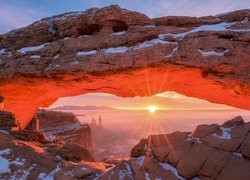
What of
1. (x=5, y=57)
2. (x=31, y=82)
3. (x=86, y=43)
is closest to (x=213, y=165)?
(x=86, y=43)

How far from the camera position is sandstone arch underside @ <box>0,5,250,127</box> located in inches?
642

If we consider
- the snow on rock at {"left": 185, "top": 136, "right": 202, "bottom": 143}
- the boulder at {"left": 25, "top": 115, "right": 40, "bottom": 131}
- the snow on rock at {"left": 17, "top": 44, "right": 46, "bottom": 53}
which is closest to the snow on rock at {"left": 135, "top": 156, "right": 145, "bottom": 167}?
the snow on rock at {"left": 185, "top": 136, "right": 202, "bottom": 143}

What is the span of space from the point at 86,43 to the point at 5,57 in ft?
23.8

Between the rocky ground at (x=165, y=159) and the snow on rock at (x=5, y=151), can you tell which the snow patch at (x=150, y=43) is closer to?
the rocky ground at (x=165, y=159)

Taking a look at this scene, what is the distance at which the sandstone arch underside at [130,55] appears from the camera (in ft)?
53.5

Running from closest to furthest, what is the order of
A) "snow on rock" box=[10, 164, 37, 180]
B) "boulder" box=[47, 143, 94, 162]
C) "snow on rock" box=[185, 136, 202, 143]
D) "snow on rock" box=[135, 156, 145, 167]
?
1. "snow on rock" box=[10, 164, 37, 180]
2. "snow on rock" box=[135, 156, 145, 167]
3. "snow on rock" box=[185, 136, 202, 143]
4. "boulder" box=[47, 143, 94, 162]

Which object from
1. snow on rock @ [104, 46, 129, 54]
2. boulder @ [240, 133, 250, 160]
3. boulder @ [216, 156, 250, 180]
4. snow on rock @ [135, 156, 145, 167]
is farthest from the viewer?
snow on rock @ [104, 46, 129, 54]

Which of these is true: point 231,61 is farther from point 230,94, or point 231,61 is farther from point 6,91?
point 6,91

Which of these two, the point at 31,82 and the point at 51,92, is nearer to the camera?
the point at 31,82

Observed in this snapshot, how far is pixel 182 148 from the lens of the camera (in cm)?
1290

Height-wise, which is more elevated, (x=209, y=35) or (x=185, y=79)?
(x=209, y=35)

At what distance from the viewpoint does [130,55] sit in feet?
56.6

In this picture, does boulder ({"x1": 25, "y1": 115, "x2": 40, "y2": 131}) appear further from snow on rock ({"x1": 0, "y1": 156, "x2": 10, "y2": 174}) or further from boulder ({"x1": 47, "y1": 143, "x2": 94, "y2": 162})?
snow on rock ({"x1": 0, "y1": 156, "x2": 10, "y2": 174})

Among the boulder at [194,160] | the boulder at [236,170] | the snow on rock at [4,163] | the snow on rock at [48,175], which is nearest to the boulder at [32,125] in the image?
the snow on rock at [4,163]
